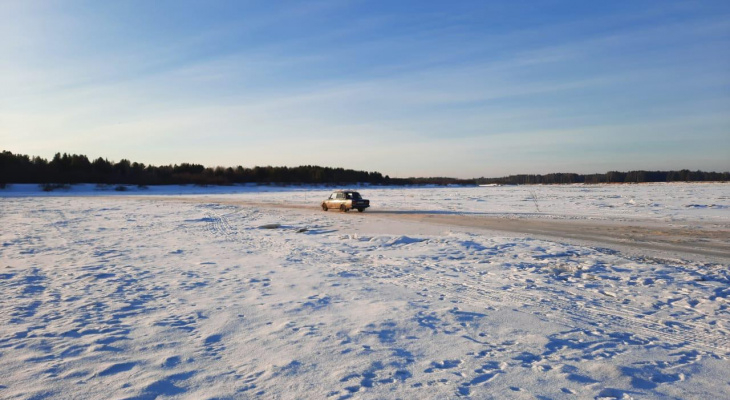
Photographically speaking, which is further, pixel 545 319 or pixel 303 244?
pixel 303 244

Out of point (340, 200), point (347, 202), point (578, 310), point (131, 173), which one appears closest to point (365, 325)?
point (578, 310)

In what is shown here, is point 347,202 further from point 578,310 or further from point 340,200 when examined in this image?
point 578,310

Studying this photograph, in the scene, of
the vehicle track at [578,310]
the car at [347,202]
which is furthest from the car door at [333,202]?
the vehicle track at [578,310]

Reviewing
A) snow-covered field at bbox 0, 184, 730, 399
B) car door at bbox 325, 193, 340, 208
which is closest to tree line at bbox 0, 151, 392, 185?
car door at bbox 325, 193, 340, 208

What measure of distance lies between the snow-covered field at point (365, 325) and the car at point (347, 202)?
55.7 ft

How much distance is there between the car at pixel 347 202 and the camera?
2969cm

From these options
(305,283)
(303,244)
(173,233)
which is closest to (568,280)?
(305,283)

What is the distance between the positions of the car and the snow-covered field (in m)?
17.0

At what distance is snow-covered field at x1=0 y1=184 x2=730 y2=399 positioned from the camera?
447cm

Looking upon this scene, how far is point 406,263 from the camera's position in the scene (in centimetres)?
1115

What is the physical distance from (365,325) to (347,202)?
77.5 ft

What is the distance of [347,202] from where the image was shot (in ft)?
98.1

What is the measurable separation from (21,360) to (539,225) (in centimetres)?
1933

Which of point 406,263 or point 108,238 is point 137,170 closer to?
point 108,238
